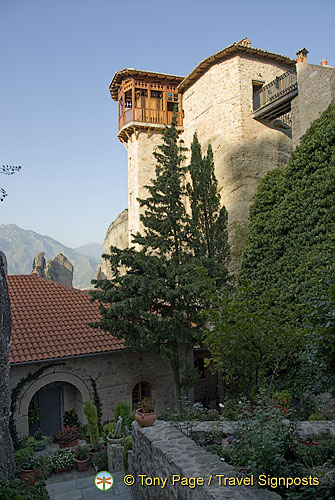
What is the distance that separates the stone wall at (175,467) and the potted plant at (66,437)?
4.50m

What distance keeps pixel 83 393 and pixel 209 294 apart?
22.5 ft

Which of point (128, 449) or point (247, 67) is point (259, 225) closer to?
point (128, 449)

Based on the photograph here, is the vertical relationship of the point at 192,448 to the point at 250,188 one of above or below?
below

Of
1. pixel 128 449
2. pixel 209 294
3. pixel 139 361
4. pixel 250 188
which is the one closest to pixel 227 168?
pixel 250 188

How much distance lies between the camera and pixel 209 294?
870 centimetres

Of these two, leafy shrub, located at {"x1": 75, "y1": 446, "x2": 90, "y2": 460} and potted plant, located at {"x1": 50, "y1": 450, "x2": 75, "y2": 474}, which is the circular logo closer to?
leafy shrub, located at {"x1": 75, "y1": 446, "x2": 90, "y2": 460}

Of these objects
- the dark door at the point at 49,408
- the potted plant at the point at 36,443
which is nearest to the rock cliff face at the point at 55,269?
the dark door at the point at 49,408

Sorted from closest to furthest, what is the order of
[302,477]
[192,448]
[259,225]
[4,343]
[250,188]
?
1. [302,477]
2. [192,448]
3. [4,343]
4. [259,225]
5. [250,188]

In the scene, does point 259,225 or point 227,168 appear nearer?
point 259,225

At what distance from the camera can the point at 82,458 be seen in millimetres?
10594

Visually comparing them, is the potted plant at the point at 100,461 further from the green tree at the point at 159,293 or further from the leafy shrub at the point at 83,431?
the green tree at the point at 159,293

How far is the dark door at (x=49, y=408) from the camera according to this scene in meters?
13.2

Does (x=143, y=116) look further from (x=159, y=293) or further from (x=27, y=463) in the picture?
(x=27, y=463)

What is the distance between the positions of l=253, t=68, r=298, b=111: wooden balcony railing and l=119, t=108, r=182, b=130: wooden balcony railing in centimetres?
580
